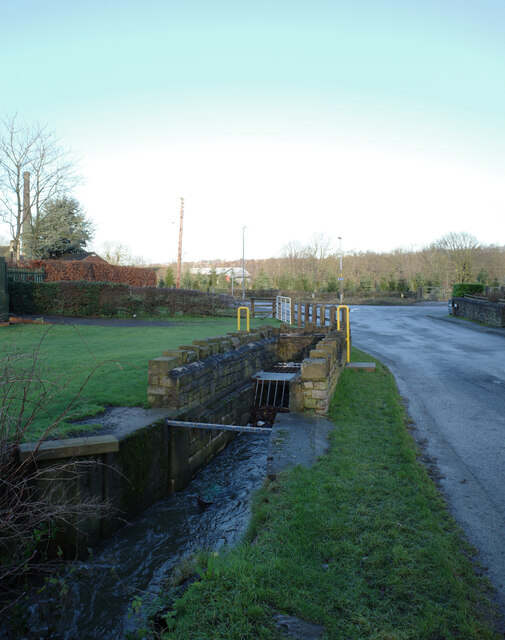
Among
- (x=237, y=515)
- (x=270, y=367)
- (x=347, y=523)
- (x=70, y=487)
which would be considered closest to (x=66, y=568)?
(x=70, y=487)

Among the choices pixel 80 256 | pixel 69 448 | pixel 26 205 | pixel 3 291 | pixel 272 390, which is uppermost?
pixel 26 205

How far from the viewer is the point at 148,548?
4.40 metres

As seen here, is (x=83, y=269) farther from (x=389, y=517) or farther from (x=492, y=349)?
(x=389, y=517)

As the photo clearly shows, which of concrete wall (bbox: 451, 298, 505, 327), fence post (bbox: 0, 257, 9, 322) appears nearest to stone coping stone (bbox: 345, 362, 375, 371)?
fence post (bbox: 0, 257, 9, 322)

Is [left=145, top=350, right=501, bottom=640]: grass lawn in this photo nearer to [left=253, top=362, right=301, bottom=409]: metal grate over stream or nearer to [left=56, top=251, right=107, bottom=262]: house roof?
[left=253, top=362, right=301, bottom=409]: metal grate over stream

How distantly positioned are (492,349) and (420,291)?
3951 cm

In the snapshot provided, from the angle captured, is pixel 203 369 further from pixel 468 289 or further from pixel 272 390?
pixel 468 289

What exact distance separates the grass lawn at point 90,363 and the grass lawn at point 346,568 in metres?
1.75

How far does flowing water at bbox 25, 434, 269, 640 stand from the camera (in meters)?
3.41

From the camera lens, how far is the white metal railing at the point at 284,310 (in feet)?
65.7

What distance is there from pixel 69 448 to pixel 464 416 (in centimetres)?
603

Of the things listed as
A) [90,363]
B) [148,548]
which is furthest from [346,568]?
[90,363]

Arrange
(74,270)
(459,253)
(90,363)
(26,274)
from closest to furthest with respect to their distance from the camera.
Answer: (90,363)
(26,274)
(74,270)
(459,253)

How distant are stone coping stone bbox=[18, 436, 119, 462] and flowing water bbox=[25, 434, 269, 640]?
968mm
